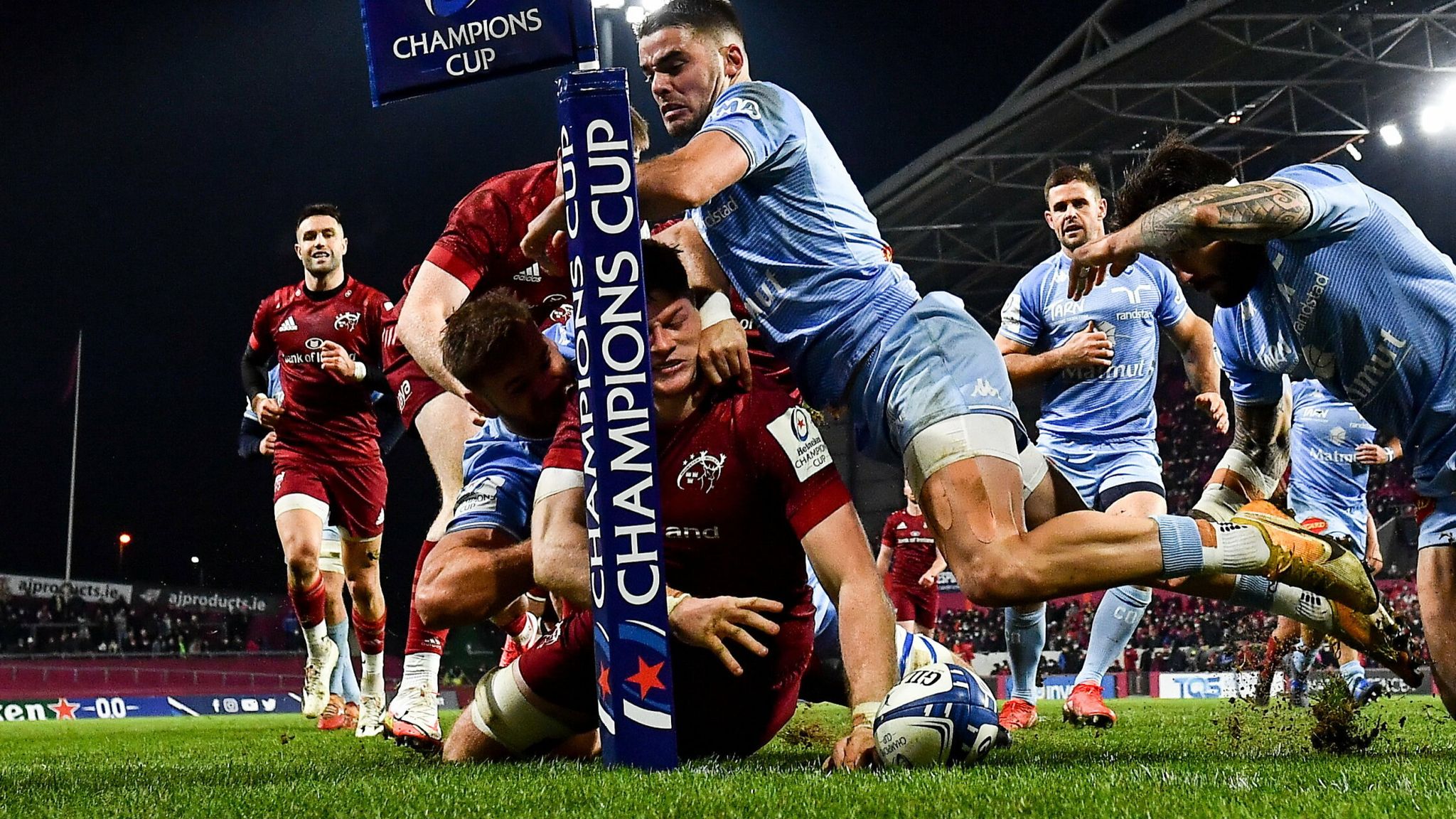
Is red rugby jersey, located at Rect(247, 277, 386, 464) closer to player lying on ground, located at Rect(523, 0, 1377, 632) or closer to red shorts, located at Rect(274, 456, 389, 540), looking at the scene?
red shorts, located at Rect(274, 456, 389, 540)

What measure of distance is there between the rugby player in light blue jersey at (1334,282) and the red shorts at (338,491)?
6.64 metres

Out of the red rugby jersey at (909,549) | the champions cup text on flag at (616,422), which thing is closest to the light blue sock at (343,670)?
the red rugby jersey at (909,549)

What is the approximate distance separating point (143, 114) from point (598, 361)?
126 feet

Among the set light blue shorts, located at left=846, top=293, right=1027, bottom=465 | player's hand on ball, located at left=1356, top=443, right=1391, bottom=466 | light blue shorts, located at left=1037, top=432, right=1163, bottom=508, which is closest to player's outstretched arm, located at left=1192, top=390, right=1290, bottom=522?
light blue shorts, located at left=846, top=293, right=1027, bottom=465

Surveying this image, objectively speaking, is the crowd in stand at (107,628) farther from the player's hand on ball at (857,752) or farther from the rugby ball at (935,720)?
the rugby ball at (935,720)

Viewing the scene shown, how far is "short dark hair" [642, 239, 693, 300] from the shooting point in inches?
155

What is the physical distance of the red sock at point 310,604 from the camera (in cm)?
915

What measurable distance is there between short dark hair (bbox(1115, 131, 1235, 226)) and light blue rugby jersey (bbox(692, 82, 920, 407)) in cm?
85

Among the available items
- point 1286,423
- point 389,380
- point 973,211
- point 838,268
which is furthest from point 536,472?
point 973,211

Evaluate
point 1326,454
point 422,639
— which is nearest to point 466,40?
point 422,639

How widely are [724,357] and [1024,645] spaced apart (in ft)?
14.0

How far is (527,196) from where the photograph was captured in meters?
6.20

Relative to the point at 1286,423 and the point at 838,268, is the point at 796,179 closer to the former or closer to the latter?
the point at 838,268

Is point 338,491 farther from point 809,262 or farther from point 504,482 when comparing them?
point 809,262
